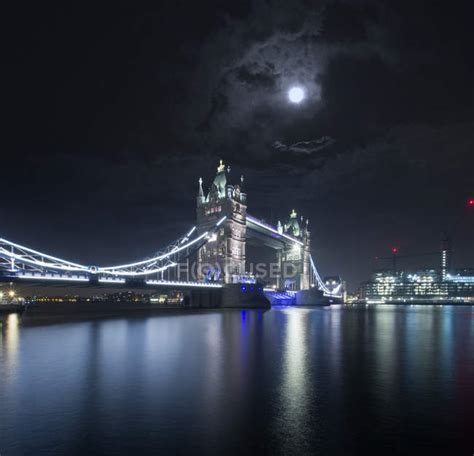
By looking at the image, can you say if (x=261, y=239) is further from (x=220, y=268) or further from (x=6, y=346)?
(x=6, y=346)

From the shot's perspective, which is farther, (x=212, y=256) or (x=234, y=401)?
(x=212, y=256)

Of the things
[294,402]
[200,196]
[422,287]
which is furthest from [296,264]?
[294,402]

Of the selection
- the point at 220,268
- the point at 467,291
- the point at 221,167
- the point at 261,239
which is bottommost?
the point at 467,291

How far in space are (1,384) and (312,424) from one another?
32.7 feet

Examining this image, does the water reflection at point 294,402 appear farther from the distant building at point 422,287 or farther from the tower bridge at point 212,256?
Result: the distant building at point 422,287

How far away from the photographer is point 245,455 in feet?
25.2

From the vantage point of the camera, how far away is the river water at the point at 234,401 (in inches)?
327

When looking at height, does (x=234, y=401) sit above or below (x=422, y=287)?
above

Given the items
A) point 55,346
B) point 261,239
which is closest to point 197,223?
point 261,239

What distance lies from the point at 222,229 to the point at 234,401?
72466 millimetres

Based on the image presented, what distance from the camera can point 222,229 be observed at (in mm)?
83625

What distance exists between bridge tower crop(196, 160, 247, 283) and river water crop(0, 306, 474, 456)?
194 ft

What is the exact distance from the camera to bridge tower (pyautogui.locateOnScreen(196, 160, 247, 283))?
8038 centimetres

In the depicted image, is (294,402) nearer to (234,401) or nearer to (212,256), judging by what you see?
(234,401)
